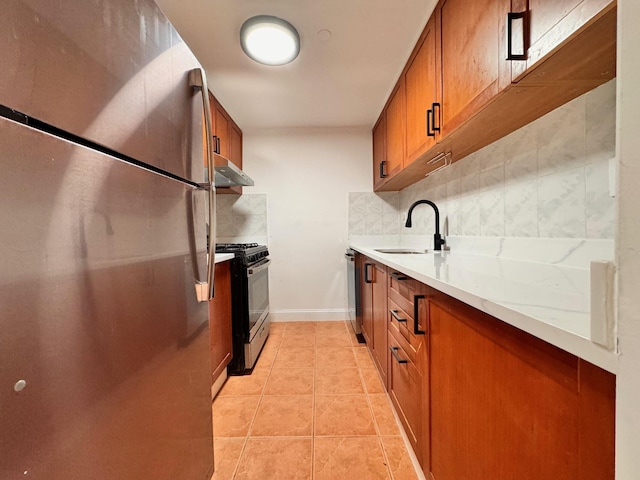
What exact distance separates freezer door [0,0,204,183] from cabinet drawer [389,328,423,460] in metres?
1.17

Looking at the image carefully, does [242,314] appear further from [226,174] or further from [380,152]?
[380,152]

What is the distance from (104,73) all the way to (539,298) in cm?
104

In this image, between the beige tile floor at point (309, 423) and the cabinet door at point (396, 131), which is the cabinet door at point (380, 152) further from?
the beige tile floor at point (309, 423)

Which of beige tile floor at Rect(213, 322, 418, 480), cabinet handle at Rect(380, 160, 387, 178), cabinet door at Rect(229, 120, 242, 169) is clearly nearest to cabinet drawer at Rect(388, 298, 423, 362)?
beige tile floor at Rect(213, 322, 418, 480)

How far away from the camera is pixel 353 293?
2838mm

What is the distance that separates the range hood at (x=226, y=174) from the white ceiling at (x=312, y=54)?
0.63 m

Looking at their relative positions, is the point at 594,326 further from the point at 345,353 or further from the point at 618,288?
the point at 345,353

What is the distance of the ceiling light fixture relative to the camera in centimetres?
143

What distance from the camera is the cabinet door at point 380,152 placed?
2455mm

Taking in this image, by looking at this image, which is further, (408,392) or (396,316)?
(396,316)

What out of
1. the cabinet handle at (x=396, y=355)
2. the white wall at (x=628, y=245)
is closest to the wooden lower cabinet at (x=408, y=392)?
the cabinet handle at (x=396, y=355)

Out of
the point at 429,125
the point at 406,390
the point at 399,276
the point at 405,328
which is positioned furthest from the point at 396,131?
the point at 406,390

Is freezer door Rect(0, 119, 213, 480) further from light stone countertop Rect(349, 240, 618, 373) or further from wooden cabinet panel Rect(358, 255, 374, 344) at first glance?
wooden cabinet panel Rect(358, 255, 374, 344)

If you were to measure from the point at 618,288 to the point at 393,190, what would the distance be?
9.34 ft
